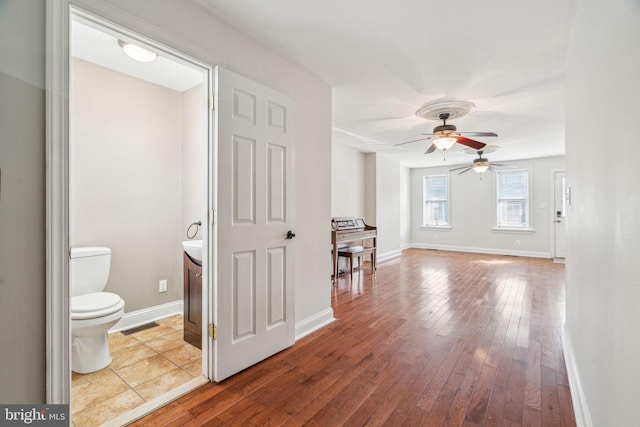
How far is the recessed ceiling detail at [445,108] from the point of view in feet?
11.3

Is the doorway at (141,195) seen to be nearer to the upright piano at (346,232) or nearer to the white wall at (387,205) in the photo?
the upright piano at (346,232)

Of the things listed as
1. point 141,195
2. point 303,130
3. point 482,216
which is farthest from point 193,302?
point 482,216

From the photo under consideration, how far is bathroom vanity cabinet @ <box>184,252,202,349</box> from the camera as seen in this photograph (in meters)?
2.44

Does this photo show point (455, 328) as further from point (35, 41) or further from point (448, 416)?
point (35, 41)

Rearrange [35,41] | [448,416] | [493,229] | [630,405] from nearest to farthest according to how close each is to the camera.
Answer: [630,405]
[35,41]
[448,416]
[493,229]

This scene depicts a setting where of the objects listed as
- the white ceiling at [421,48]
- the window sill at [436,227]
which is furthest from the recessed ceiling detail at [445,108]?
the window sill at [436,227]

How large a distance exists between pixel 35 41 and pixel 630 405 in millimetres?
2546

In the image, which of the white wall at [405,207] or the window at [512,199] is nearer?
the window at [512,199]

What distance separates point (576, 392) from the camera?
1730 mm

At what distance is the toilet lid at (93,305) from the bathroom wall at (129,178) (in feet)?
1.86

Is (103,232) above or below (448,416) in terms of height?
above

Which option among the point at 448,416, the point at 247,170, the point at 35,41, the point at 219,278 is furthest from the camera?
the point at 247,170

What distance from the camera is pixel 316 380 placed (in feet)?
6.51

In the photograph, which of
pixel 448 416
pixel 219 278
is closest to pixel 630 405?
pixel 448 416
